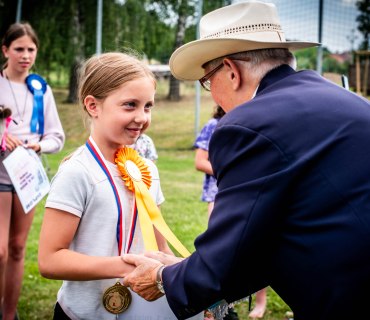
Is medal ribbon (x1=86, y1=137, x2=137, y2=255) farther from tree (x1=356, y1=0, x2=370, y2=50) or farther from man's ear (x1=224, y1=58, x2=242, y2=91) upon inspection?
tree (x1=356, y1=0, x2=370, y2=50)

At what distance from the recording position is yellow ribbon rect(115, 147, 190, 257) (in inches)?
92.6

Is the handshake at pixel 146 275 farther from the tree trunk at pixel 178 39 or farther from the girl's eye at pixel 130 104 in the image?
the tree trunk at pixel 178 39

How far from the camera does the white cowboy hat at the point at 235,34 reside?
6.91 ft

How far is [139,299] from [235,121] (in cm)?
87

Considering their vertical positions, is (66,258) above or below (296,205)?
below

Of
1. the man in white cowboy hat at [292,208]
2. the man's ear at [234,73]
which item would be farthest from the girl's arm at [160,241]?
the man's ear at [234,73]

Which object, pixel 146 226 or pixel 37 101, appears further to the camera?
pixel 37 101

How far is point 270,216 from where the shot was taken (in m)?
1.78

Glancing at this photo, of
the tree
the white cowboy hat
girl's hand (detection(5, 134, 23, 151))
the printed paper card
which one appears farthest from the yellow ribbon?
the tree

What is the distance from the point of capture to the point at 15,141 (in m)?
4.14

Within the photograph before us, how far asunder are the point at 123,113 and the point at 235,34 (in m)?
0.59

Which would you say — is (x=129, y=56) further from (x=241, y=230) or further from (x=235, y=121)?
(x=241, y=230)

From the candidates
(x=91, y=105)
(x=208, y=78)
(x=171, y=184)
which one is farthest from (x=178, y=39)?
(x=208, y=78)

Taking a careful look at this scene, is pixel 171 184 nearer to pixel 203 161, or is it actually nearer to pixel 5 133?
pixel 203 161
